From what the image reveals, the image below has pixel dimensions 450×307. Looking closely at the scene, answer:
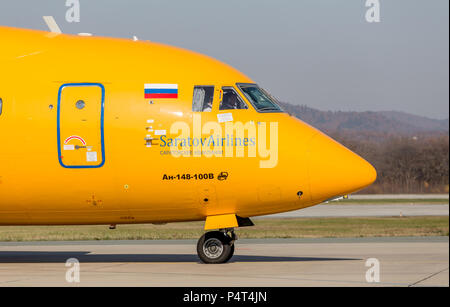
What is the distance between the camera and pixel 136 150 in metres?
19.4

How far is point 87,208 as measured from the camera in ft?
65.8

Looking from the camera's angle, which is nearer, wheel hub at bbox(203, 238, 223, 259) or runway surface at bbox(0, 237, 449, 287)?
runway surface at bbox(0, 237, 449, 287)

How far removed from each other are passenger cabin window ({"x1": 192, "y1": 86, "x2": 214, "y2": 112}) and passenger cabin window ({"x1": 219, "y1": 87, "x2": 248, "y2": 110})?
0.31 meters

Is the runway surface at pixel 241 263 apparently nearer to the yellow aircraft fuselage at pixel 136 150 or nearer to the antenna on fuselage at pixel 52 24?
the yellow aircraft fuselage at pixel 136 150

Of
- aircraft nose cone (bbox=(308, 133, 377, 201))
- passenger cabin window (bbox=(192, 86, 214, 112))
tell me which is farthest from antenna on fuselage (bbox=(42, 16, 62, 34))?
aircraft nose cone (bbox=(308, 133, 377, 201))

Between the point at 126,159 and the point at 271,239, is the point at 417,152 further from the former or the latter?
the point at 126,159

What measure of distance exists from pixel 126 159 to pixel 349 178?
554 cm

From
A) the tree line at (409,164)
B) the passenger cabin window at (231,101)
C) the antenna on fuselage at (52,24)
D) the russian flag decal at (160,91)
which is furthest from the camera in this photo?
the tree line at (409,164)

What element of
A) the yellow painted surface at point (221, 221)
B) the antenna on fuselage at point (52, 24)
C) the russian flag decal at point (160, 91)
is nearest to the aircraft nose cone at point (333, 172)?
the yellow painted surface at point (221, 221)

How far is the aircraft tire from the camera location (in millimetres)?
20500

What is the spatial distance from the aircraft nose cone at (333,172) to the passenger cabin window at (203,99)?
278 centimetres

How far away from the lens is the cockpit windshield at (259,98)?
20016 millimetres

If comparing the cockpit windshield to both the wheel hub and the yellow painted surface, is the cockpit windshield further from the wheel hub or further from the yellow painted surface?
the wheel hub
